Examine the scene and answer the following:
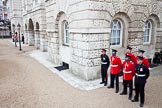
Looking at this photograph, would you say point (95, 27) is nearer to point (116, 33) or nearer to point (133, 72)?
point (116, 33)

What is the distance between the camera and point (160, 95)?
6.61m

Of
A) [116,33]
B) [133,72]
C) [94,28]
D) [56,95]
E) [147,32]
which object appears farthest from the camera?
[147,32]

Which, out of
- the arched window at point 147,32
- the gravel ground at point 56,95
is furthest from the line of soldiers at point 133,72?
the arched window at point 147,32

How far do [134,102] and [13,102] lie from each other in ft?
15.2

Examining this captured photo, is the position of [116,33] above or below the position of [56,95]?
above

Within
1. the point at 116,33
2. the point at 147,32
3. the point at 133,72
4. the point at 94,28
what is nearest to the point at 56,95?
the point at 133,72

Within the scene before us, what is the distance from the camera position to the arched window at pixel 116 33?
9.64 m

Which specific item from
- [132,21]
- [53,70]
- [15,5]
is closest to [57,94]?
[53,70]

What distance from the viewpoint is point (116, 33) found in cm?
984

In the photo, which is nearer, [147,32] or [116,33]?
[116,33]

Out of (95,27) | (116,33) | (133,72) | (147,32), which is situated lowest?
(133,72)

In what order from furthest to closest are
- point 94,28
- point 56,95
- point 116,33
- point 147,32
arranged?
1. point 147,32
2. point 116,33
3. point 94,28
4. point 56,95

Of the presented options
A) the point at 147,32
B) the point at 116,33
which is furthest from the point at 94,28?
the point at 147,32

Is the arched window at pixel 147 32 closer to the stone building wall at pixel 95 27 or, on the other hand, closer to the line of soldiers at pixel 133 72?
the stone building wall at pixel 95 27
